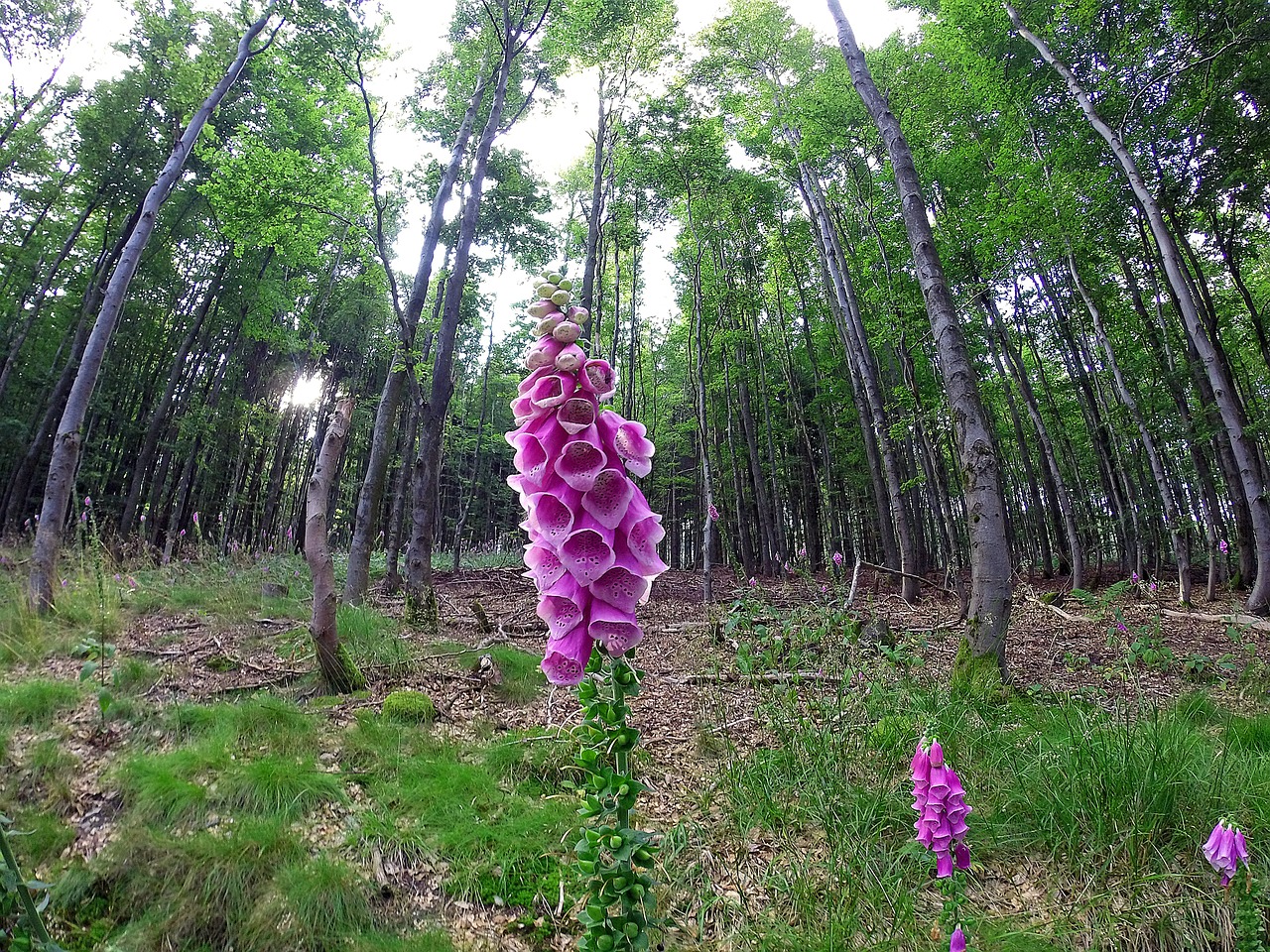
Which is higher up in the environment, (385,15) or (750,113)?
(750,113)

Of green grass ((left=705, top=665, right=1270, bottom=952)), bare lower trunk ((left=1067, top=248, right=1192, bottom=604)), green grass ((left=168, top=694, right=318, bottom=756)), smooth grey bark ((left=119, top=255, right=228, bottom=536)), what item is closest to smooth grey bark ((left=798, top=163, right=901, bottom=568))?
bare lower trunk ((left=1067, top=248, right=1192, bottom=604))

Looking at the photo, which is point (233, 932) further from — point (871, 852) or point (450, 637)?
point (450, 637)

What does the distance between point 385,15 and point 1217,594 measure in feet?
51.1

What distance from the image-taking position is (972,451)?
474cm

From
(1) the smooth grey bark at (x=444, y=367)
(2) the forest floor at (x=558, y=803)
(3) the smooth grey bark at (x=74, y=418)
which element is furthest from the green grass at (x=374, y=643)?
(3) the smooth grey bark at (x=74, y=418)

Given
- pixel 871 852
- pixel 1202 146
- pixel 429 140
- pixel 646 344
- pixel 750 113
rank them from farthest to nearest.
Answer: pixel 646 344
pixel 750 113
pixel 429 140
pixel 1202 146
pixel 871 852

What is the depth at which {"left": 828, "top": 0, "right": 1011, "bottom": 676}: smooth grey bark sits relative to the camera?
4438 mm

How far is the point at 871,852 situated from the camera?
2488 millimetres

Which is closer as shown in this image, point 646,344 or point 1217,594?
point 1217,594

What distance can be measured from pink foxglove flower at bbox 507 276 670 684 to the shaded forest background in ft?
21.2

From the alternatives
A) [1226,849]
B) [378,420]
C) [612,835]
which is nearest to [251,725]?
[612,835]

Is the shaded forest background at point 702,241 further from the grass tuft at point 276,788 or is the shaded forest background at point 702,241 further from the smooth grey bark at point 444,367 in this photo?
the grass tuft at point 276,788

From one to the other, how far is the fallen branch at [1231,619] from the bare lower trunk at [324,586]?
9187 millimetres

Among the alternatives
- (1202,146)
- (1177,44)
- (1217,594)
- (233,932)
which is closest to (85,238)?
(233,932)
